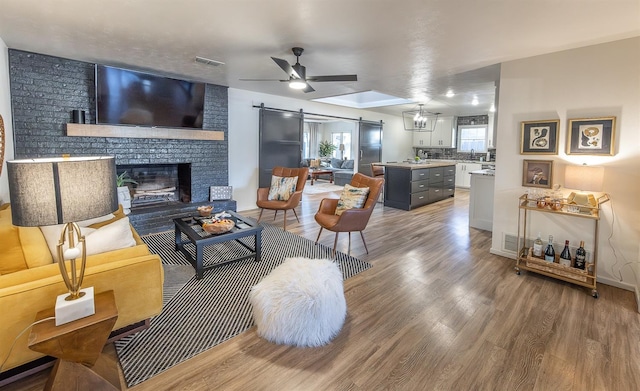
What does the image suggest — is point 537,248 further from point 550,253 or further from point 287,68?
point 287,68

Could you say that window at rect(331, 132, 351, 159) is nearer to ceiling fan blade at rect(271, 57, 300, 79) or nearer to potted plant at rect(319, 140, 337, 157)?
potted plant at rect(319, 140, 337, 157)

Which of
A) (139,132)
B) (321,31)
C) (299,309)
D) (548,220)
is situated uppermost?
(321,31)

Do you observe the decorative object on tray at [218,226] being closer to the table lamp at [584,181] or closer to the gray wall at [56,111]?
the gray wall at [56,111]

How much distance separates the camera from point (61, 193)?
4.29 feet

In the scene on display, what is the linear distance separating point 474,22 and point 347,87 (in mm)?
2854

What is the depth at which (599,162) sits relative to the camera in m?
2.98

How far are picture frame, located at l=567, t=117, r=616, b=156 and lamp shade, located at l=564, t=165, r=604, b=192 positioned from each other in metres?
0.32

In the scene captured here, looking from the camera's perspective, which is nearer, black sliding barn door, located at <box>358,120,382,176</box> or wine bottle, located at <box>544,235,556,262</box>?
wine bottle, located at <box>544,235,556,262</box>

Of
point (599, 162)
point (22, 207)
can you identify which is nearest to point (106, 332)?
point (22, 207)

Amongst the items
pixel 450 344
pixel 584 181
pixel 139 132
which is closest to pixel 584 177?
pixel 584 181

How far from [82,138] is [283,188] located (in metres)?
2.81

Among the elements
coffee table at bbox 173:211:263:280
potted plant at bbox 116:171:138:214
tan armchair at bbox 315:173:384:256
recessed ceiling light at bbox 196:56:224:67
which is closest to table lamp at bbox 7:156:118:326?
coffee table at bbox 173:211:263:280

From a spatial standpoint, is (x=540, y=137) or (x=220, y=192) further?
(x=220, y=192)

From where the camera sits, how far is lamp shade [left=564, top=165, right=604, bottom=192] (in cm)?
274
